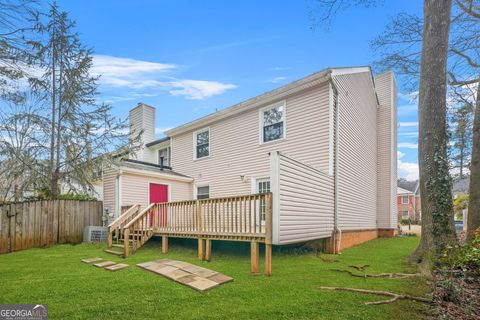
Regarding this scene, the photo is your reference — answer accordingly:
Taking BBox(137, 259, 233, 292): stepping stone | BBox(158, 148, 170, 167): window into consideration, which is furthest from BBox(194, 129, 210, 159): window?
BBox(137, 259, 233, 292): stepping stone

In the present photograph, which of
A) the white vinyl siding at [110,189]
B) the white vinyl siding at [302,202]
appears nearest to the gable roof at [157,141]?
the white vinyl siding at [110,189]

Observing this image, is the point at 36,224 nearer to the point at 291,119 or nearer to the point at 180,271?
the point at 180,271

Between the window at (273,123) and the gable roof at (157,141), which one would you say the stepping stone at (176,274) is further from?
the gable roof at (157,141)

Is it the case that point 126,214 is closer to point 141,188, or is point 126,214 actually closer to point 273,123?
point 141,188

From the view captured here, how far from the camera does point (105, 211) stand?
429 inches

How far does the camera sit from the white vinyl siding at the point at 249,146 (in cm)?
874

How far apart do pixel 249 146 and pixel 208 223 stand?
14.6ft

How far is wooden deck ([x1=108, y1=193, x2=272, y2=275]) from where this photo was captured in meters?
5.55

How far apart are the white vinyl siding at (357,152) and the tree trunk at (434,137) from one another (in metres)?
2.62

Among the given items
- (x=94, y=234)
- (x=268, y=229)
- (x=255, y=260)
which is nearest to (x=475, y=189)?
(x=268, y=229)

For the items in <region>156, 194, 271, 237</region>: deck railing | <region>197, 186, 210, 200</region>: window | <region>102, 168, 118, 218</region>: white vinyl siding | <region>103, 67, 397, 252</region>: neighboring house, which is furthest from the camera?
<region>197, 186, 210, 200</region>: window

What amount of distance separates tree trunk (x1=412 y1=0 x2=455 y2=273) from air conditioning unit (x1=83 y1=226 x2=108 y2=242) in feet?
32.0

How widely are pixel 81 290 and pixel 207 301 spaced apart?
1.95 m

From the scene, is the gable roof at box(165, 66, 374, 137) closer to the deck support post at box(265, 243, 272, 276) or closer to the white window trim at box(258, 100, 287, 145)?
the white window trim at box(258, 100, 287, 145)
